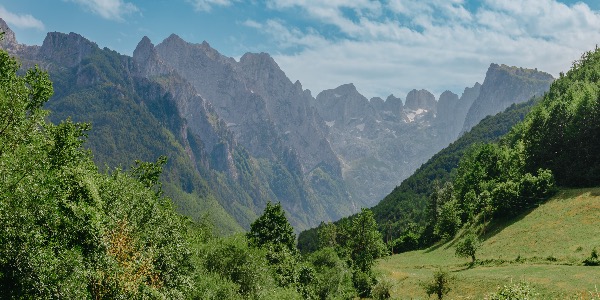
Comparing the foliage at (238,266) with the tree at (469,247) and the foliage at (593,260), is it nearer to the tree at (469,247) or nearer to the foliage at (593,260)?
the tree at (469,247)

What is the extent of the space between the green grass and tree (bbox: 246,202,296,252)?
82.8ft

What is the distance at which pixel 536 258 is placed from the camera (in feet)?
205

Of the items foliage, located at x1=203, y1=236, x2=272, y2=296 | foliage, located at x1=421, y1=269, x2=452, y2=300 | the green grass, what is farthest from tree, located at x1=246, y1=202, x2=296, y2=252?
foliage, located at x1=203, y1=236, x2=272, y2=296

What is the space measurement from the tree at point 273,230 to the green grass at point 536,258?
82.8 feet

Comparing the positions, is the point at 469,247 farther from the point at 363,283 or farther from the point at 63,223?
the point at 63,223

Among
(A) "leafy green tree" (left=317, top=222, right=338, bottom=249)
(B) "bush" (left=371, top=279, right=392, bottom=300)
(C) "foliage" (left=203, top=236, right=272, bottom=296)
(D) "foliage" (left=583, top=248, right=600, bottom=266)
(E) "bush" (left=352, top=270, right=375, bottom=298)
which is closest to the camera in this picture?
(C) "foliage" (left=203, top=236, right=272, bottom=296)

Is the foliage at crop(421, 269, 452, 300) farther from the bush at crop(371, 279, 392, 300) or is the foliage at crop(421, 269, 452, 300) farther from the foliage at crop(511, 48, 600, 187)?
the foliage at crop(511, 48, 600, 187)

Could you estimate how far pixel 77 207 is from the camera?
28.8 meters

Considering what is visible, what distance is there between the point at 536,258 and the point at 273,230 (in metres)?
53.6

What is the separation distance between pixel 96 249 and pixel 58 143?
1150 centimetres

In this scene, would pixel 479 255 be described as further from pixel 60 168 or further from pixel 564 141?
pixel 60 168

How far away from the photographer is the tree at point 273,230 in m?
94.9

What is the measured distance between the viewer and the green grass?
48.1 meters

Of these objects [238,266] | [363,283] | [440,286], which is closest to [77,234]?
[238,266]
